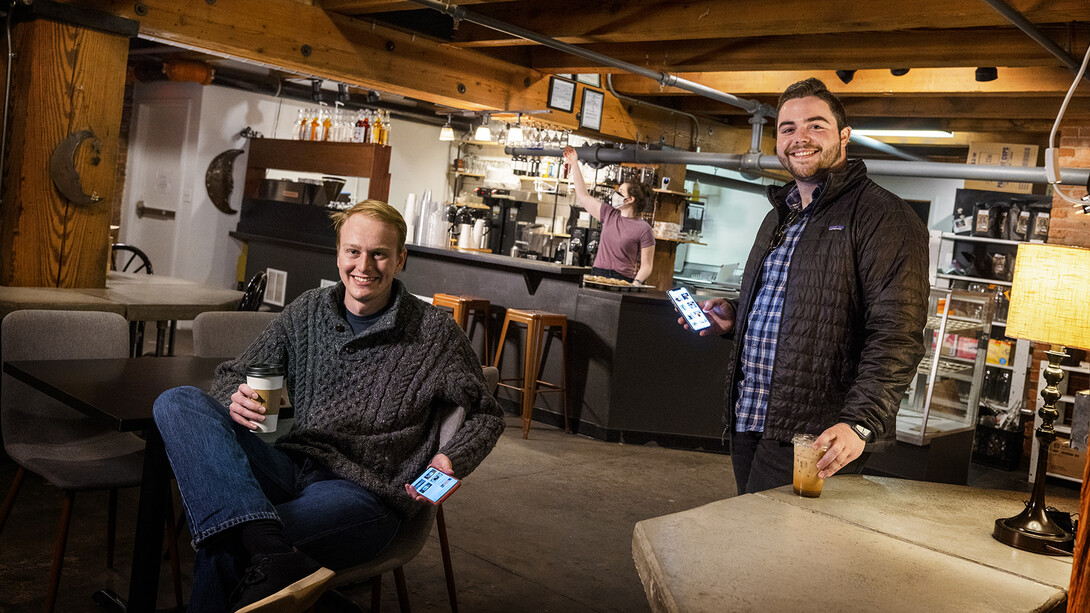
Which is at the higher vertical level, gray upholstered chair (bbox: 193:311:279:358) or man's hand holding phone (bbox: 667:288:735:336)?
man's hand holding phone (bbox: 667:288:735:336)

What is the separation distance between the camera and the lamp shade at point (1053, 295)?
6.22 feet

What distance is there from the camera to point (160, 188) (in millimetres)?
9258

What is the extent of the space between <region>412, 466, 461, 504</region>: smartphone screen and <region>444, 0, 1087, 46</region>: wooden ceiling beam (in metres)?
3.60

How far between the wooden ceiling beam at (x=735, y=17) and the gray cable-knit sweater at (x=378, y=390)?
3268 millimetres

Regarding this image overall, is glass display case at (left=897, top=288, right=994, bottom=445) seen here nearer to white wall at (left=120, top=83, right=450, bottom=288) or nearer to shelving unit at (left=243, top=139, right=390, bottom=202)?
shelving unit at (left=243, top=139, right=390, bottom=202)

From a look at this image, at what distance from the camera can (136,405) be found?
7.57ft

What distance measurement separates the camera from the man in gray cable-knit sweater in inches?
75.5

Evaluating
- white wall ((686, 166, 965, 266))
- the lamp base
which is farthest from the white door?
the lamp base

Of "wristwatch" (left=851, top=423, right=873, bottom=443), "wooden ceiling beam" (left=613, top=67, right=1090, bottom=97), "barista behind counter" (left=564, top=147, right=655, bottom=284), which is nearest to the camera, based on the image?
"wristwatch" (left=851, top=423, right=873, bottom=443)

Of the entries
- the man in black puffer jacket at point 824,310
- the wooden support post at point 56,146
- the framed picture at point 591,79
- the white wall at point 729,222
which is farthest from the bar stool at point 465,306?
the white wall at point 729,222

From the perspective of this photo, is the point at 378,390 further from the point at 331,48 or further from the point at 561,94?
the point at 561,94

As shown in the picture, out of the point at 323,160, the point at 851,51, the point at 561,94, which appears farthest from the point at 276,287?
the point at 851,51

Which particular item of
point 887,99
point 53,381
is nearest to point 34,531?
point 53,381

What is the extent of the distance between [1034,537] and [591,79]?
7.68 metres
